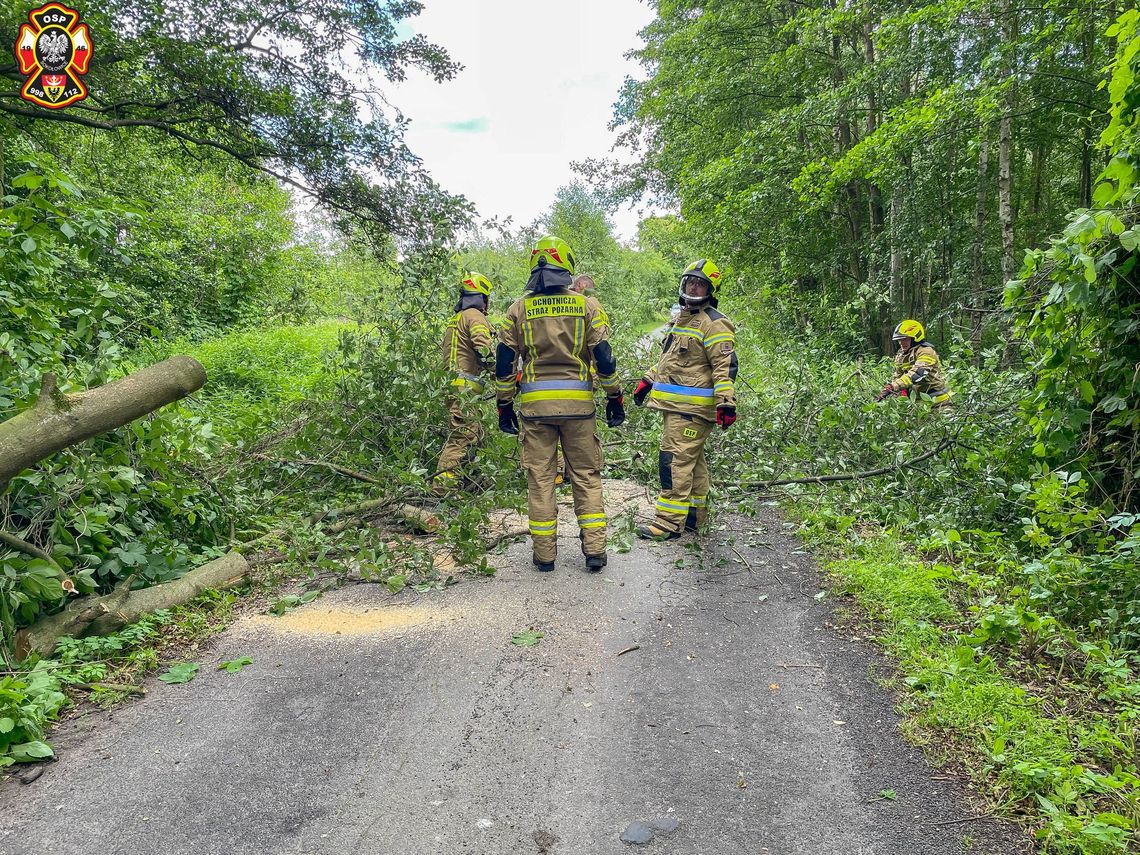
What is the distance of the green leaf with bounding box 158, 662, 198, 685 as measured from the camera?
10.4 ft

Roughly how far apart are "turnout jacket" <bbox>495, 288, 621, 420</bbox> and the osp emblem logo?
538 cm

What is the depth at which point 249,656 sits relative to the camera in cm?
340

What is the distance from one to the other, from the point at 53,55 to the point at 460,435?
5550mm

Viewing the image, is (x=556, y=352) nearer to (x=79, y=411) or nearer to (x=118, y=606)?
(x=79, y=411)

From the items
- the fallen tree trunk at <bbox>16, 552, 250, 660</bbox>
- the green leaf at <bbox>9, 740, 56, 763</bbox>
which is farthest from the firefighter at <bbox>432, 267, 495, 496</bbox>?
the green leaf at <bbox>9, 740, 56, 763</bbox>

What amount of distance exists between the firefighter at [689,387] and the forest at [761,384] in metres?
0.60

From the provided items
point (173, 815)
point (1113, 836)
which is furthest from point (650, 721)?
point (173, 815)

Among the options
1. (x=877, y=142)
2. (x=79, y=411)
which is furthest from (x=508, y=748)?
(x=877, y=142)

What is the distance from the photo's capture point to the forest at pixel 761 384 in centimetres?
300

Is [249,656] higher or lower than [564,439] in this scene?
lower

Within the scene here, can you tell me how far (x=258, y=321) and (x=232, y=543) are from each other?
1387cm

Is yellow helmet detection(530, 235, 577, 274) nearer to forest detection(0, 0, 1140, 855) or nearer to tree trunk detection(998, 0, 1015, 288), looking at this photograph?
forest detection(0, 0, 1140, 855)

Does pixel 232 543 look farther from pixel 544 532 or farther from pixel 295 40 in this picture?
pixel 295 40

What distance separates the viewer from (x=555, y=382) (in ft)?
14.8
